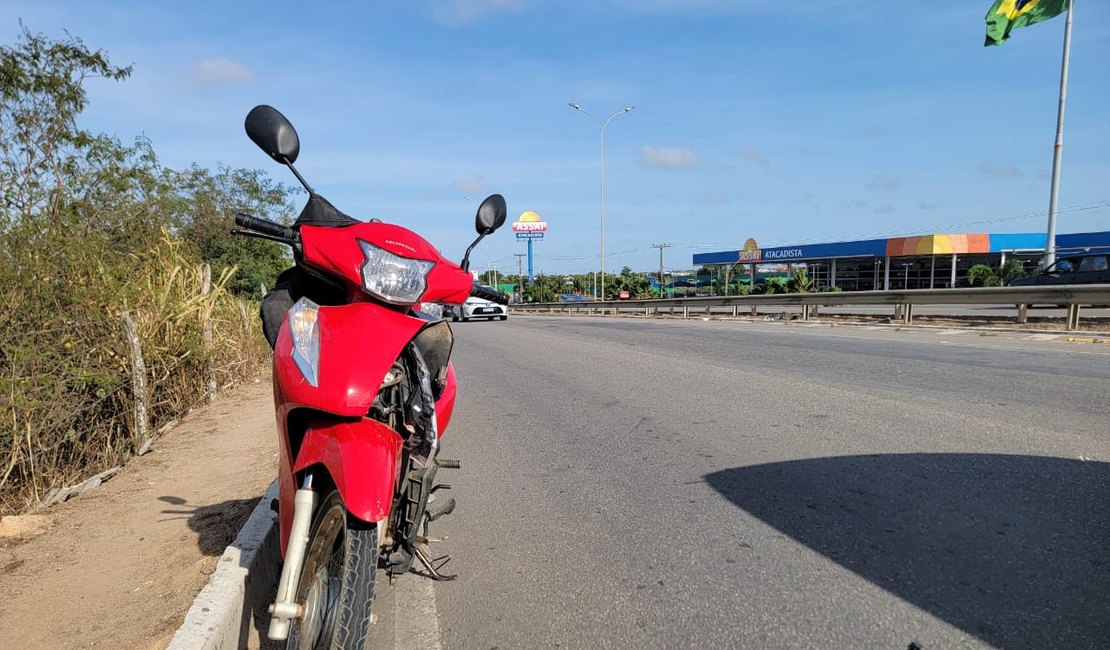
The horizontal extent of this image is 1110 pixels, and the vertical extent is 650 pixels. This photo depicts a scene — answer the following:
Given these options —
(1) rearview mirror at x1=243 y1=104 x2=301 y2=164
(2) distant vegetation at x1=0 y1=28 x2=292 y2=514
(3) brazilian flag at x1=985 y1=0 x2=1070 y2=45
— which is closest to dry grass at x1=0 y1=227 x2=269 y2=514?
(2) distant vegetation at x1=0 y1=28 x2=292 y2=514

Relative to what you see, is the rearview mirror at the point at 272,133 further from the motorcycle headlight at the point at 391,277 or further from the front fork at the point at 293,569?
the front fork at the point at 293,569

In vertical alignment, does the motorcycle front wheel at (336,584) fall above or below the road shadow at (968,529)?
above

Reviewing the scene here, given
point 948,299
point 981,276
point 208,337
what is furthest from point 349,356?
point 981,276

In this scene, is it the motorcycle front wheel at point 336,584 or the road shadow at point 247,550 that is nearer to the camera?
the motorcycle front wheel at point 336,584

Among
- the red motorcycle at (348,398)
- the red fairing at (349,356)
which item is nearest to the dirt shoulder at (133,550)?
the red motorcycle at (348,398)

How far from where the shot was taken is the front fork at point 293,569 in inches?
94.2

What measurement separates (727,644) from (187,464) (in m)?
4.99

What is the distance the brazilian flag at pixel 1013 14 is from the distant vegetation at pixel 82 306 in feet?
73.3

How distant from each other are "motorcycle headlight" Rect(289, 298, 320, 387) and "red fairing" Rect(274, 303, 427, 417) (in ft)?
0.06

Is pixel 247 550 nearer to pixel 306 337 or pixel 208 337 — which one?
pixel 306 337

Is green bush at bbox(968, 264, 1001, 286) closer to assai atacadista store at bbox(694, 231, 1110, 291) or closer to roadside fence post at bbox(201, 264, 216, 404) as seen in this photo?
assai atacadista store at bbox(694, 231, 1110, 291)

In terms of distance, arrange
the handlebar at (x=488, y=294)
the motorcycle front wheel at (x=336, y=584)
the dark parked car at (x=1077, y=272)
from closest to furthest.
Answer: the motorcycle front wheel at (x=336, y=584), the handlebar at (x=488, y=294), the dark parked car at (x=1077, y=272)

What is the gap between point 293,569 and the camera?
2438mm

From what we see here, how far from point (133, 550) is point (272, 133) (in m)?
2.52
